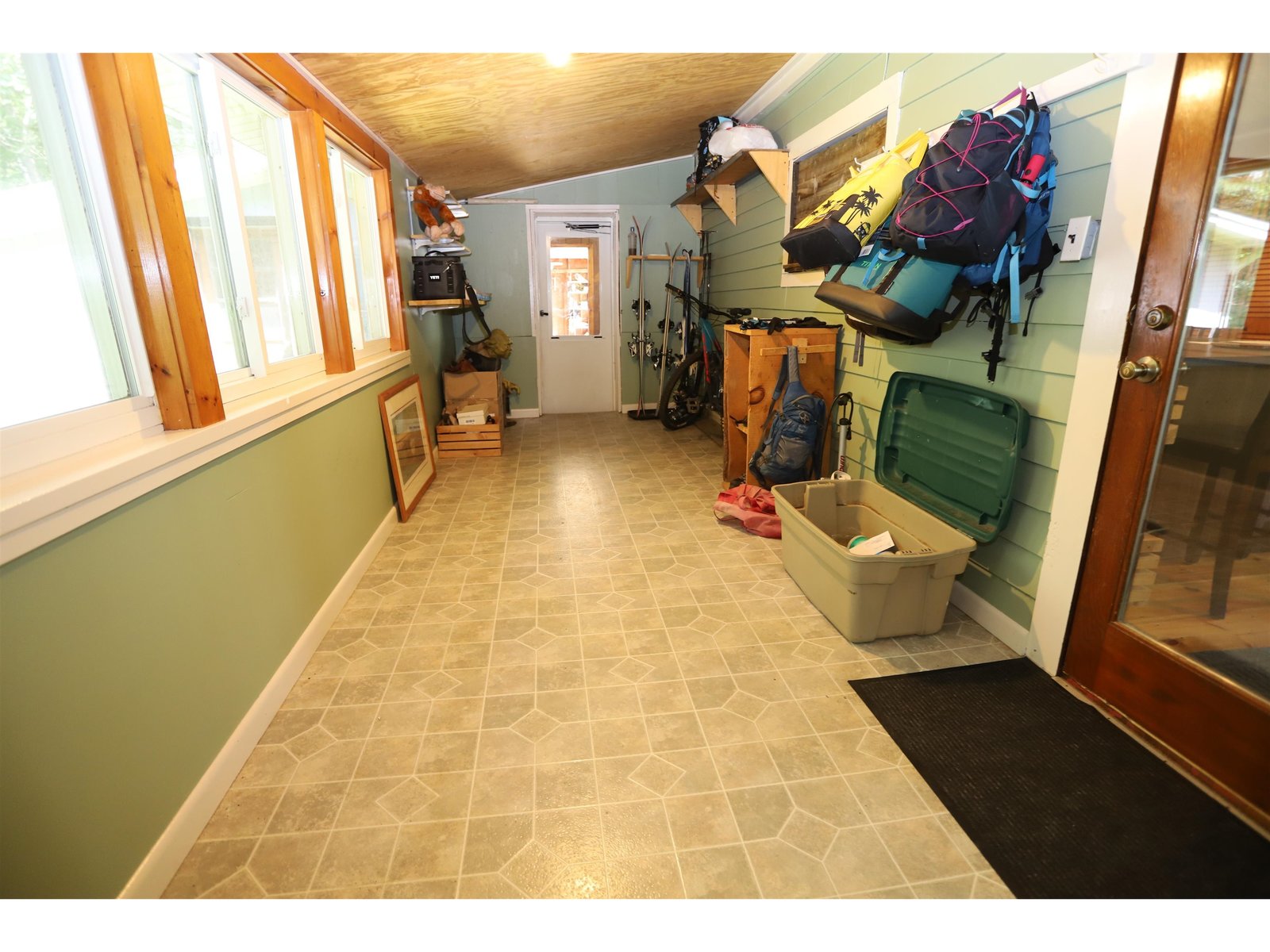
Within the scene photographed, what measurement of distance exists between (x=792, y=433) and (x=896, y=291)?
1.18m

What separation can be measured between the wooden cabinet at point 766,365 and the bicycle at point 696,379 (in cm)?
136

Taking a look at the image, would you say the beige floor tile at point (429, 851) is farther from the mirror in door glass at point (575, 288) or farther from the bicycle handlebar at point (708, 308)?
the mirror in door glass at point (575, 288)

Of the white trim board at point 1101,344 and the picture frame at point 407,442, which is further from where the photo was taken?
the picture frame at point 407,442

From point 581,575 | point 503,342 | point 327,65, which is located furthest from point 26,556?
point 503,342

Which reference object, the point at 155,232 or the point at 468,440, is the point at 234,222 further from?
the point at 468,440

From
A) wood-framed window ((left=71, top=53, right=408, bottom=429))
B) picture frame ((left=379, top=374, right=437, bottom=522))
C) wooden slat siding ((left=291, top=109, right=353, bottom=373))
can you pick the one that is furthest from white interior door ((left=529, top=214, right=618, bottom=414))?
wooden slat siding ((left=291, top=109, right=353, bottom=373))

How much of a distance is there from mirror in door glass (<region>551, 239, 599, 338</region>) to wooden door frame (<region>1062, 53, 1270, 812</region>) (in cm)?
499

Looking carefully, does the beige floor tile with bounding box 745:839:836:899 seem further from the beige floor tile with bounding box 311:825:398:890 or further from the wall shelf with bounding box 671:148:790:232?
the wall shelf with bounding box 671:148:790:232

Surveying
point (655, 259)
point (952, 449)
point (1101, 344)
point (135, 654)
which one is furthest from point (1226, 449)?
point (655, 259)

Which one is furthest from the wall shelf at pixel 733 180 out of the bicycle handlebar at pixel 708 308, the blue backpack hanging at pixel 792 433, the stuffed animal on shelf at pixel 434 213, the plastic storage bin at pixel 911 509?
the stuffed animal on shelf at pixel 434 213

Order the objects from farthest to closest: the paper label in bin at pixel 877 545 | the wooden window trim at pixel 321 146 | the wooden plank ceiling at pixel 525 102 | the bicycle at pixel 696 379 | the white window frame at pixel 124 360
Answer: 1. the bicycle at pixel 696 379
2. the wooden plank ceiling at pixel 525 102
3. the paper label in bin at pixel 877 545
4. the wooden window trim at pixel 321 146
5. the white window frame at pixel 124 360

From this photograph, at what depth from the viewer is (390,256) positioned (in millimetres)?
3799

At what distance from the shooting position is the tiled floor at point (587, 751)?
131 centimetres
